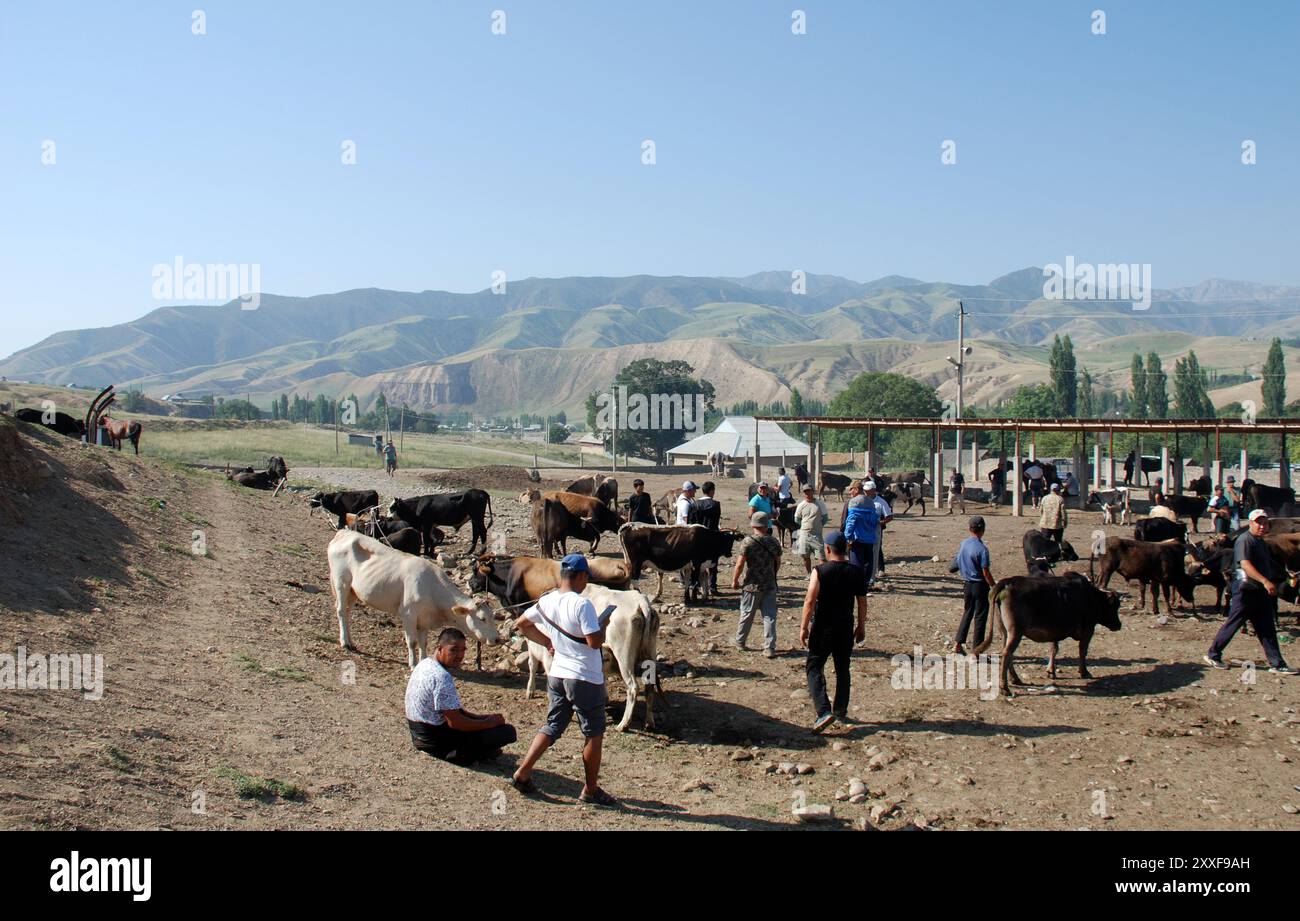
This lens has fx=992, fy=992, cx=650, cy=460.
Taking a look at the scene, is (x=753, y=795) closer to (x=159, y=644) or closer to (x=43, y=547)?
(x=159, y=644)

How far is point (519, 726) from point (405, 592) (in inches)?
92.9

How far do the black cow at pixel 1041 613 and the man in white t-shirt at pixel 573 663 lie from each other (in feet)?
17.0

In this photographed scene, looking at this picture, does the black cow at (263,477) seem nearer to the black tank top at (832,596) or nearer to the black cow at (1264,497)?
the black tank top at (832,596)

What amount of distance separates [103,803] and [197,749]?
1.34 metres

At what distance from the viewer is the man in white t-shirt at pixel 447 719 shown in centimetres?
767

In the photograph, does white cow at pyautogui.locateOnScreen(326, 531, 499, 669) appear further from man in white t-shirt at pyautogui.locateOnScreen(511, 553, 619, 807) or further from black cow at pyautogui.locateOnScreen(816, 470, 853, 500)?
black cow at pyautogui.locateOnScreen(816, 470, 853, 500)

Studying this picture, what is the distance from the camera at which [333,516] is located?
2247 centimetres

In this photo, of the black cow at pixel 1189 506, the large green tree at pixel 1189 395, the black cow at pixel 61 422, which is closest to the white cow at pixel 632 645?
the black cow at pixel 1189 506

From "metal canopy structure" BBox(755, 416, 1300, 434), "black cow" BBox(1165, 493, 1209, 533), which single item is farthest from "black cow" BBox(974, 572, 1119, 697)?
"metal canopy structure" BBox(755, 416, 1300, 434)

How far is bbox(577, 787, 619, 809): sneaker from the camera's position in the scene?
726 cm

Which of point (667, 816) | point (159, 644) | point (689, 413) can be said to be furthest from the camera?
point (689, 413)

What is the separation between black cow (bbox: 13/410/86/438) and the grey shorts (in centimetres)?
2249

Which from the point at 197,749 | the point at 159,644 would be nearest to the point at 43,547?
the point at 159,644
